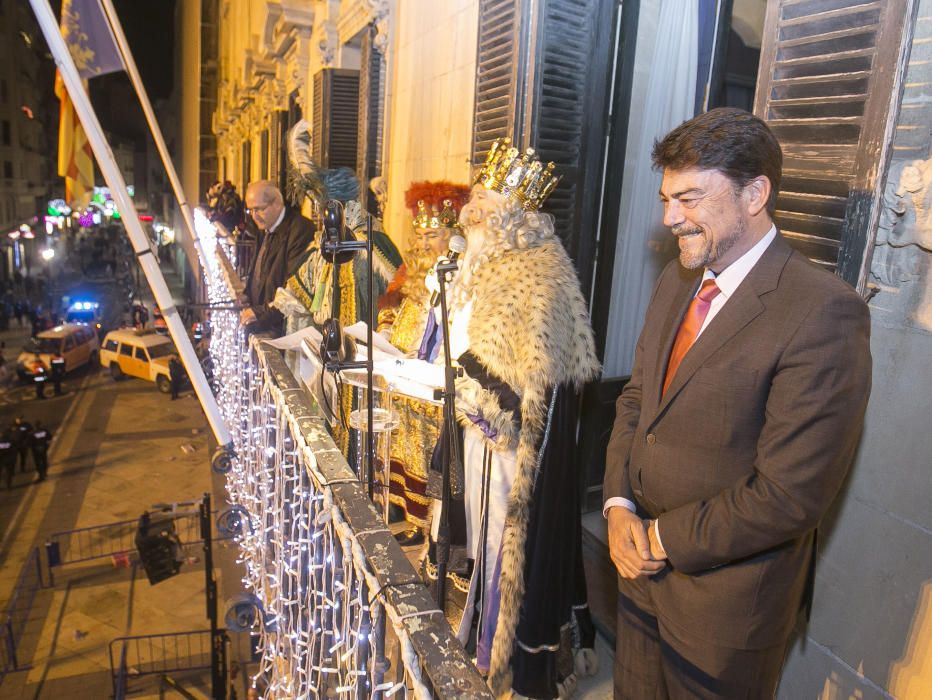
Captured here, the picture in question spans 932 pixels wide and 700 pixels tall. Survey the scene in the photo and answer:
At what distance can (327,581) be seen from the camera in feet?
7.47

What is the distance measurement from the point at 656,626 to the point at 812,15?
2.02 meters

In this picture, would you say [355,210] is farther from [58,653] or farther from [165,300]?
[58,653]

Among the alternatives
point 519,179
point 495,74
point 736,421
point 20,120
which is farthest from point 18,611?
point 20,120

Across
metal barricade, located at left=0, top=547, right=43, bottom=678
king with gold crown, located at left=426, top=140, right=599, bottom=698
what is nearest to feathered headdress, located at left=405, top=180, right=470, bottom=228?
king with gold crown, located at left=426, top=140, right=599, bottom=698

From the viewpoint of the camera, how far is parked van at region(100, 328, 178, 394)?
18.5 m

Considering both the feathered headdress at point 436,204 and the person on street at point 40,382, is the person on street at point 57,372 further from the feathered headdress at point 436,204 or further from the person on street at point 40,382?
the feathered headdress at point 436,204

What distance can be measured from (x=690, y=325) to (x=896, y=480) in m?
0.90

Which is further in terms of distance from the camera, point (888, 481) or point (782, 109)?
point (782, 109)

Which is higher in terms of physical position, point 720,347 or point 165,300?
point 720,347

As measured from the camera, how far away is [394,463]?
4.06 metres

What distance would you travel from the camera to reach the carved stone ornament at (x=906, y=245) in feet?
6.41

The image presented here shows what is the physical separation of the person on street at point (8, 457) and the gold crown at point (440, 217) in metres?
12.0

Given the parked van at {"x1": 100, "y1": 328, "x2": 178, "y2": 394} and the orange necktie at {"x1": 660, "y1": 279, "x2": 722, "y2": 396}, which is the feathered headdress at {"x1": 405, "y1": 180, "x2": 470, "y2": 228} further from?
the parked van at {"x1": 100, "y1": 328, "x2": 178, "y2": 394}

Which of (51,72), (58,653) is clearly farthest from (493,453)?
Result: (51,72)
